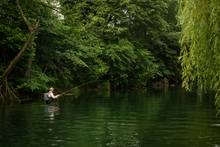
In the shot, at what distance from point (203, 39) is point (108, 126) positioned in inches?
355

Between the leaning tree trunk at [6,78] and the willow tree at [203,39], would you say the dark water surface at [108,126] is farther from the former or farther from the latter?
the willow tree at [203,39]

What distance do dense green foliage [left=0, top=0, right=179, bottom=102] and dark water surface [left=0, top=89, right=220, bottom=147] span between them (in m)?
7.49

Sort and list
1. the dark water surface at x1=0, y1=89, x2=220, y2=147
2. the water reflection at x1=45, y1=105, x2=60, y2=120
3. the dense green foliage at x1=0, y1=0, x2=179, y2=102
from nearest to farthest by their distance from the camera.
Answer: the dark water surface at x1=0, y1=89, x2=220, y2=147 → the water reflection at x1=45, y1=105, x2=60, y2=120 → the dense green foliage at x1=0, y1=0, x2=179, y2=102

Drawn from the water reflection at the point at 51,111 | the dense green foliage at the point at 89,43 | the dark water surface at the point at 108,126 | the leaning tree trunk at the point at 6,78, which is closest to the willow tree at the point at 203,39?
the dark water surface at the point at 108,126

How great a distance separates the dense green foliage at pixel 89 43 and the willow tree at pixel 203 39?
24374 mm

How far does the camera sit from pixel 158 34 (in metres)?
70.5

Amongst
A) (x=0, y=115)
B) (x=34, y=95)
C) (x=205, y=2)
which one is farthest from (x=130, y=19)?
(x=205, y=2)

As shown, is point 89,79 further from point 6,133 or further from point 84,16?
point 6,133

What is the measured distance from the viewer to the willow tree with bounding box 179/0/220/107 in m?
17.4

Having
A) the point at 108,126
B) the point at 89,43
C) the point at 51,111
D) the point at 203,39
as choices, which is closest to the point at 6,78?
the point at 51,111

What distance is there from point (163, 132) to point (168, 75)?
179 feet

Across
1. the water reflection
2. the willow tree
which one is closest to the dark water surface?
the water reflection

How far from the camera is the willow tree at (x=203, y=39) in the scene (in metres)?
17.4

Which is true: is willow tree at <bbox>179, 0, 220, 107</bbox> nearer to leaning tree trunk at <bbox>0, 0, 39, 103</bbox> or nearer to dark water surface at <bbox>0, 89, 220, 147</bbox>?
dark water surface at <bbox>0, 89, 220, 147</bbox>
